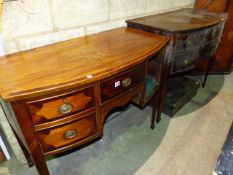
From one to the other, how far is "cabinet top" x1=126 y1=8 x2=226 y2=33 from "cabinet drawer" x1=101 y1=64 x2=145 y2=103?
18.1 inches

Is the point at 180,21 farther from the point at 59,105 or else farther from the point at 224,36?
the point at 59,105

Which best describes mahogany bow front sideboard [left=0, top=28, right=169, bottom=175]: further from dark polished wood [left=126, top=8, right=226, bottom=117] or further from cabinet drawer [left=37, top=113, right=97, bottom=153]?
dark polished wood [left=126, top=8, right=226, bottom=117]

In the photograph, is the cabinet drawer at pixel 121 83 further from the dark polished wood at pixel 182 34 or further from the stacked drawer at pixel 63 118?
the dark polished wood at pixel 182 34

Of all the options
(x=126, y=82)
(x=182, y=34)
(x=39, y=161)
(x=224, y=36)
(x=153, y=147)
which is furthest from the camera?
(x=224, y=36)

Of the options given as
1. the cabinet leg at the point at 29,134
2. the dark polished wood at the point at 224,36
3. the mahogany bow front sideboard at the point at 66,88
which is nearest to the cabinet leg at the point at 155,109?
the mahogany bow front sideboard at the point at 66,88

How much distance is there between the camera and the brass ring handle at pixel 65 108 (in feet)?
2.71

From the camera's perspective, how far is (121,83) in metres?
0.99

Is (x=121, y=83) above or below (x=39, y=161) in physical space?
above

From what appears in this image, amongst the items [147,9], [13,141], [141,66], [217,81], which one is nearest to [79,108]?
[141,66]

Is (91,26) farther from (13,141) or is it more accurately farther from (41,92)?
(13,141)

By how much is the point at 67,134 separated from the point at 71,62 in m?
0.36

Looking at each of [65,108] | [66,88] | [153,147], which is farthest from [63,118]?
[153,147]

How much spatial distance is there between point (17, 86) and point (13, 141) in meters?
0.76

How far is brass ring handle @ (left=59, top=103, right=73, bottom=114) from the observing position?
32.5 inches
